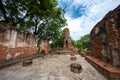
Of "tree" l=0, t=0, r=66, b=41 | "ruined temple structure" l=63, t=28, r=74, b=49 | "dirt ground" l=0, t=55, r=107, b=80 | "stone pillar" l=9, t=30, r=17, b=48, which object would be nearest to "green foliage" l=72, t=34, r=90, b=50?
"ruined temple structure" l=63, t=28, r=74, b=49

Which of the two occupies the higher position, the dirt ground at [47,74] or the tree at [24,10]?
the tree at [24,10]

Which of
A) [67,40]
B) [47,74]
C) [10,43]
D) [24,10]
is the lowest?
[47,74]

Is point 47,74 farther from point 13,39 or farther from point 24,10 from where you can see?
point 24,10

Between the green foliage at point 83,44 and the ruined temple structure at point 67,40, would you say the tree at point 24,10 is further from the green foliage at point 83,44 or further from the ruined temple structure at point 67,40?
the green foliage at point 83,44

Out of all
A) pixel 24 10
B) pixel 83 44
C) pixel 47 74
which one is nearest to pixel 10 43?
pixel 47 74

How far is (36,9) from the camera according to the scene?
11594 mm

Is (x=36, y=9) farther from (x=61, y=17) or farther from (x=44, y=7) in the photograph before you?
(x=61, y=17)

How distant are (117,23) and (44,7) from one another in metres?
10.4

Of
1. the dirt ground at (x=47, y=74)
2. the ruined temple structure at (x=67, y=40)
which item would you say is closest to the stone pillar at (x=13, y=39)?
the dirt ground at (x=47, y=74)

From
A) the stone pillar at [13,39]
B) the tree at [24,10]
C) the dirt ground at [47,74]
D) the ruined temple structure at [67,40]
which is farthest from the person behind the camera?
the ruined temple structure at [67,40]

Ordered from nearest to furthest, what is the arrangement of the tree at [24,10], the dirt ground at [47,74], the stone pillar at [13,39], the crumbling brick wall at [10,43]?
the dirt ground at [47,74] → the crumbling brick wall at [10,43] → the stone pillar at [13,39] → the tree at [24,10]

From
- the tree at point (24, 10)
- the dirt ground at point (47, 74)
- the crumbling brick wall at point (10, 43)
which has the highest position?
the tree at point (24, 10)

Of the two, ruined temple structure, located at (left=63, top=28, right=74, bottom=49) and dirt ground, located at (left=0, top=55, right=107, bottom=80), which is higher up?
ruined temple structure, located at (left=63, top=28, right=74, bottom=49)

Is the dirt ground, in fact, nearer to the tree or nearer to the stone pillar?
the stone pillar
